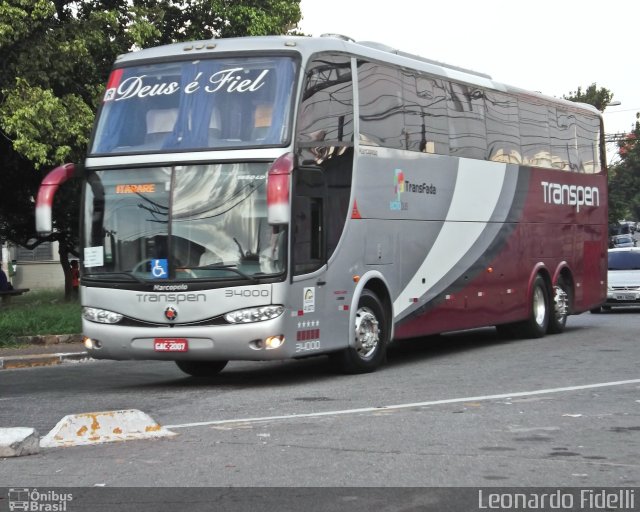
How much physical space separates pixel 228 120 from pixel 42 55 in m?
11.5

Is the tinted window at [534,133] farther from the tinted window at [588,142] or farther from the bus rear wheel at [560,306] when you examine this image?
the bus rear wheel at [560,306]

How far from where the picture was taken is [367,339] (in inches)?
578

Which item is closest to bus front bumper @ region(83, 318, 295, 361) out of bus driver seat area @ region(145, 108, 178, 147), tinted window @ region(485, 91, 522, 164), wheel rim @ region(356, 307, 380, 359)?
wheel rim @ region(356, 307, 380, 359)

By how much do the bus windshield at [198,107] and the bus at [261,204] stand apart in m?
0.02

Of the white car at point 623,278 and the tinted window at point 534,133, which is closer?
the tinted window at point 534,133

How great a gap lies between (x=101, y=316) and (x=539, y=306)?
920 cm

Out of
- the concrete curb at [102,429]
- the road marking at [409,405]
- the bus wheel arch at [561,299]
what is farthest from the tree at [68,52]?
the concrete curb at [102,429]

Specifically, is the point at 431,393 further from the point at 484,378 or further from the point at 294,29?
the point at 294,29

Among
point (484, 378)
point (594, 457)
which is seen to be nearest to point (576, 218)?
point (484, 378)

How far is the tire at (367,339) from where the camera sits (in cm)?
1436

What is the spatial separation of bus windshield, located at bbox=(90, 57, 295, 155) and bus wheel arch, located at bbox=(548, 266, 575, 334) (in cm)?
902

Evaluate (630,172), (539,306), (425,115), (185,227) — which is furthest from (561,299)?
(630,172)

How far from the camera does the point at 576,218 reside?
71.2ft

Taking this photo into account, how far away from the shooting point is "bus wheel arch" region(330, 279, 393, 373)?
14.3 m
